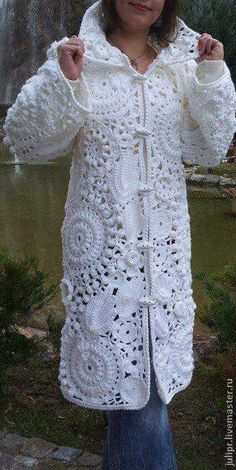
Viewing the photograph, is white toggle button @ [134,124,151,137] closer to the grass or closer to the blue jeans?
the blue jeans

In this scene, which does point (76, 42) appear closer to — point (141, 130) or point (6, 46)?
point (141, 130)

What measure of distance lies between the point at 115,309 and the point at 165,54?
681 millimetres

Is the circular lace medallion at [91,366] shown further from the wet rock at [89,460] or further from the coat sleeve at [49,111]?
the wet rock at [89,460]

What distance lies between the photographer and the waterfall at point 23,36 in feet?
49.7

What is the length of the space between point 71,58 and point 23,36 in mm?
14635

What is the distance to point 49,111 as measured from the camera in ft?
5.55

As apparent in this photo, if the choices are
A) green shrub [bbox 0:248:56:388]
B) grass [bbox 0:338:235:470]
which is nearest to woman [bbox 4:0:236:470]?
grass [bbox 0:338:235:470]

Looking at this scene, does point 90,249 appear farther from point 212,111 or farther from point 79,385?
point 212,111

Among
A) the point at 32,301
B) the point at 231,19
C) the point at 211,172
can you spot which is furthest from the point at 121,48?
the point at 231,19

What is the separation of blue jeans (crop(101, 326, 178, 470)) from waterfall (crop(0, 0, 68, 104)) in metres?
13.9

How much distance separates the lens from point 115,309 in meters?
1.70

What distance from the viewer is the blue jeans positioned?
175 centimetres

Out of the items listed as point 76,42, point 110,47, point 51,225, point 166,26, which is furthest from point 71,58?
point 51,225

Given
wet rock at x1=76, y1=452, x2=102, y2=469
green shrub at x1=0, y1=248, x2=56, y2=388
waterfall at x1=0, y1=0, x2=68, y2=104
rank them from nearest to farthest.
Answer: wet rock at x1=76, y1=452, x2=102, y2=469
green shrub at x1=0, y1=248, x2=56, y2=388
waterfall at x1=0, y1=0, x2=68, y2=104
